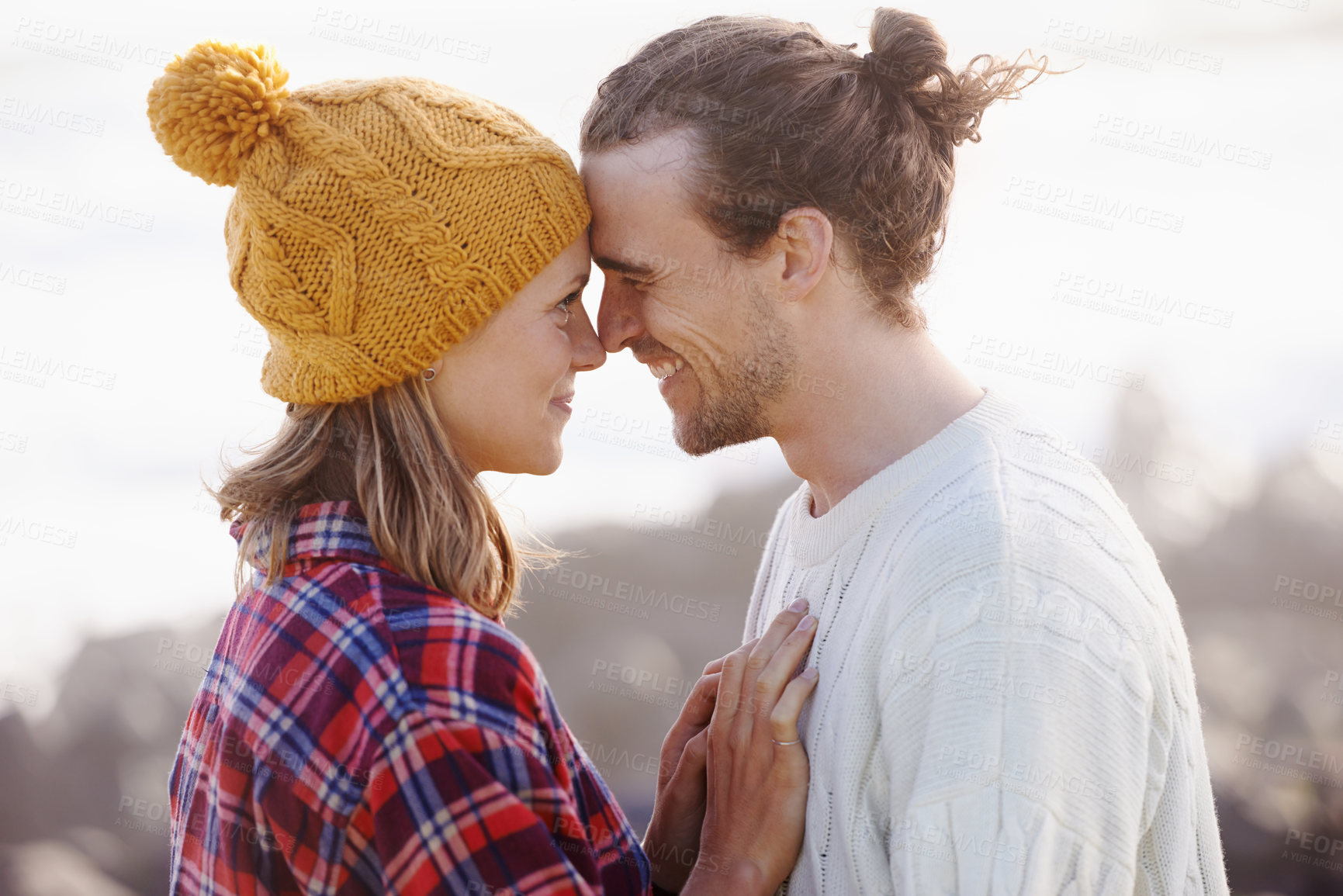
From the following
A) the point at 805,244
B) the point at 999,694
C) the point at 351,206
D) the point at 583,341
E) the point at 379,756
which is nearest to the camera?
the point at 379,756

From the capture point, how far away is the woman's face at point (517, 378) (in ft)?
5.41

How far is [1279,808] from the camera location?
11.7ft

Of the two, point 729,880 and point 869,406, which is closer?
point 729,880

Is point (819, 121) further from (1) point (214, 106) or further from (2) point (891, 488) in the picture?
(1) point (214, 106)

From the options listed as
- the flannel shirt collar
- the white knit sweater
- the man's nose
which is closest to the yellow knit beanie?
the flannel shirt collar

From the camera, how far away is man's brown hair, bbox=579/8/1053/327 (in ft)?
6.42

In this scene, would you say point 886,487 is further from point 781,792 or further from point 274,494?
point 274,494

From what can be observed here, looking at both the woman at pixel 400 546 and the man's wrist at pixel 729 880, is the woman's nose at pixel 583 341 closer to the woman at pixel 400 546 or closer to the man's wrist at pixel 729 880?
the woman at pixel 400 546

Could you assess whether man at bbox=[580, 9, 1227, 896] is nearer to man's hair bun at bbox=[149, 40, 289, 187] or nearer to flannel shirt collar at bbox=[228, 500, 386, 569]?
man's hair bun at bbox=[149, 40, 289, 187]

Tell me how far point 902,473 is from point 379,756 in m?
1.03

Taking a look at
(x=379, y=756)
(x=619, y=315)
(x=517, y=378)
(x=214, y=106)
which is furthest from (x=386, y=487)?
(x=619, y=315)

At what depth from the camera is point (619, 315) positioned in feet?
6.91

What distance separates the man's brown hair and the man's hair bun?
743 mm

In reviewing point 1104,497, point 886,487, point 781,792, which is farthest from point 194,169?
point 1104,497
